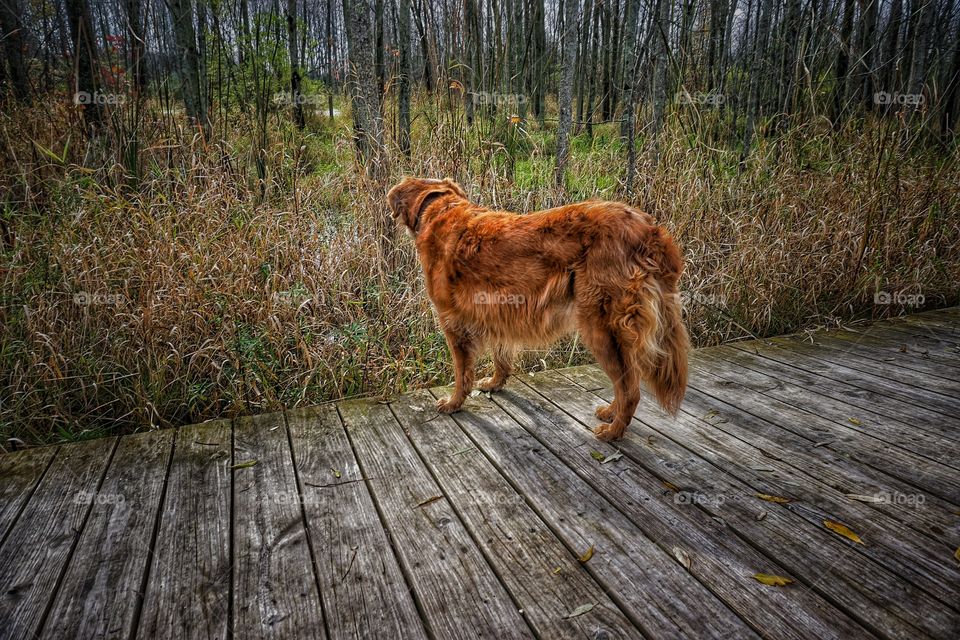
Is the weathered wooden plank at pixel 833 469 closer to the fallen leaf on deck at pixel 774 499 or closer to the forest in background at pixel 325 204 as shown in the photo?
the fallen leaf on deck at pixel 774 499

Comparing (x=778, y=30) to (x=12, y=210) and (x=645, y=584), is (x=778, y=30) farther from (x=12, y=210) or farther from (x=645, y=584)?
(x=12, y=210)

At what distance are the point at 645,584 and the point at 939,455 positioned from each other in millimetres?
1483

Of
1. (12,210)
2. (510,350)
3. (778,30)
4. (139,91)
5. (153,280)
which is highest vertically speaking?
(778,30)

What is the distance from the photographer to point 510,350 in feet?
8.21

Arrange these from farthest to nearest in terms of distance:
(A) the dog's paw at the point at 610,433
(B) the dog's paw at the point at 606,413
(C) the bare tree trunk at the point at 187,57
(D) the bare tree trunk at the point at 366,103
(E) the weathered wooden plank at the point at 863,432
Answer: (C) the bare tree trunk at the point at 187,57 < (D) the bare tree trunk at the point at 366,103 < (B) the dog's paw at the point at 606,413 < (A) the dog's paw at the point at 610,433 < (E) the weathered wooden plank at the point at 863,432

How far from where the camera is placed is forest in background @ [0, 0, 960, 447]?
8.47 ft

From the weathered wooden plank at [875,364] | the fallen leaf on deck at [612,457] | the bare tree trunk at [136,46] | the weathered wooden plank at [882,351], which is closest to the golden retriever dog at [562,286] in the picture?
the fallen leaf on deck at [612,457]

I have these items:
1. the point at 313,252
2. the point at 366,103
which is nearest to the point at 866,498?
the point at 313,252

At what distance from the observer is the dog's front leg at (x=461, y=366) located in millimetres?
2492

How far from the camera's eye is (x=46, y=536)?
1595 mm

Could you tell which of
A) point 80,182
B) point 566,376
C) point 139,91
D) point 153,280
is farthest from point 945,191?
point 80,182

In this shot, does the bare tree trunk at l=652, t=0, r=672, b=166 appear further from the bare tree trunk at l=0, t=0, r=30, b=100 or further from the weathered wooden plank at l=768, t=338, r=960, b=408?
the bare tree trunk at l=0, t=0, r=30, b=100

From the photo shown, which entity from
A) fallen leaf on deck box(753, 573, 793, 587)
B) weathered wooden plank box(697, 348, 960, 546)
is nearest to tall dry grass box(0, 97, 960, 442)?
weathered wooden plank box(697, 348, 960, 546)

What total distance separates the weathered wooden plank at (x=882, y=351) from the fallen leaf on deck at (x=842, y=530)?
70.7 inches
